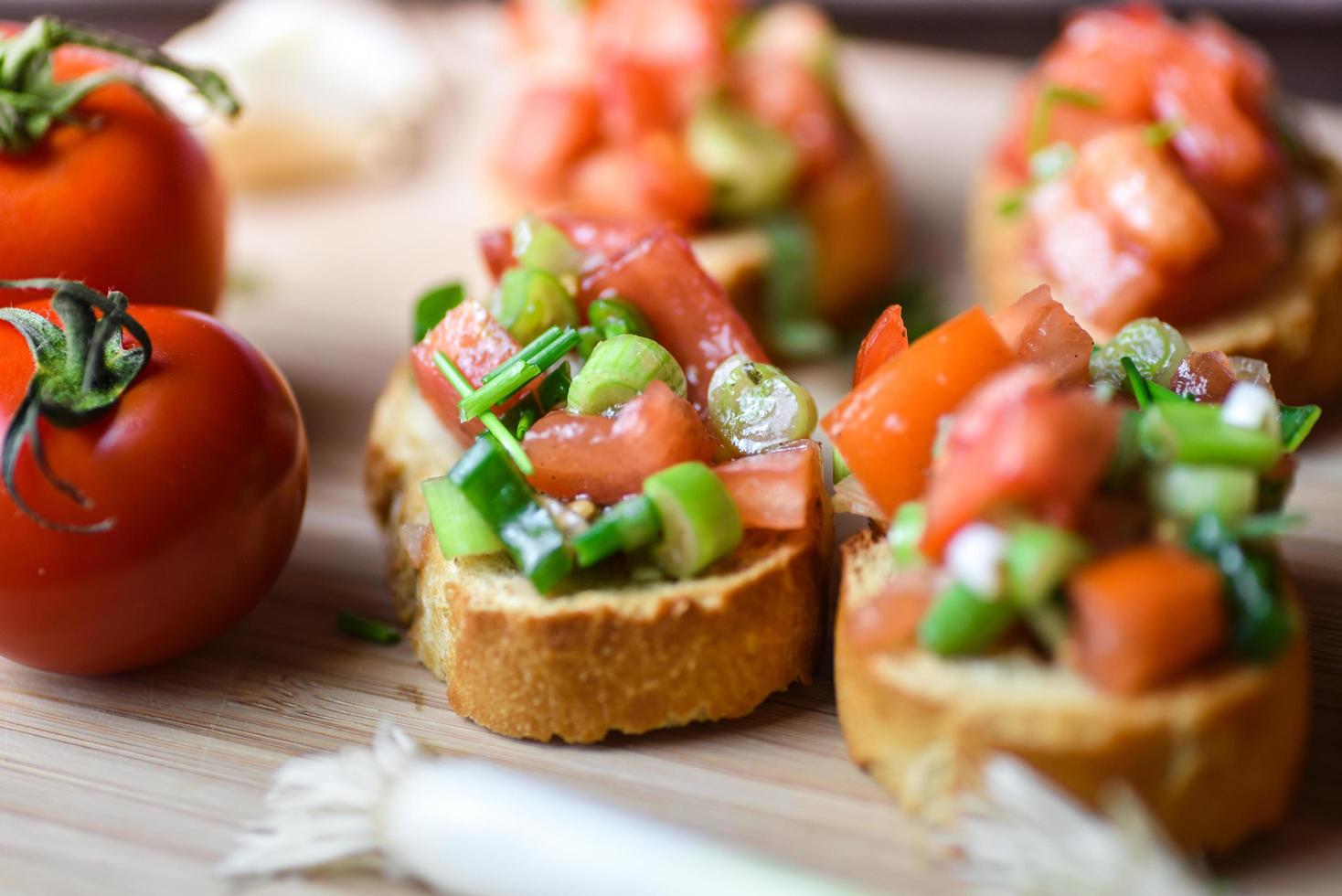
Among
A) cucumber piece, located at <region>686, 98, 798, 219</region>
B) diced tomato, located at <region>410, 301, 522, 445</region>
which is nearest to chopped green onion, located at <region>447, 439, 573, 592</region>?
diced tomato, located at <region>410, 301, 522, 445</region>

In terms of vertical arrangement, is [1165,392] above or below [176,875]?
above

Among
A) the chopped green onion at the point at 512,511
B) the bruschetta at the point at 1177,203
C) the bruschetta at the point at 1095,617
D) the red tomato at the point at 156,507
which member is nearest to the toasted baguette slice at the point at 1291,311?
the bruschetta at the point at 1177,203

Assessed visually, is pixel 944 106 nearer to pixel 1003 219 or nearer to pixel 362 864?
pixel 1003 219

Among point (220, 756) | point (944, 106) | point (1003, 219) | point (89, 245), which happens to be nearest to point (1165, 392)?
point (1003, 219)

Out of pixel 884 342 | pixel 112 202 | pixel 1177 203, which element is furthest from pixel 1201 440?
pixel 112 202

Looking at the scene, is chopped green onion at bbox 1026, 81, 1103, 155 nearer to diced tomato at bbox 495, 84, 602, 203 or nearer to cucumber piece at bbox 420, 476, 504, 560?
diced tomato at bbox 495, 84, 602, 203

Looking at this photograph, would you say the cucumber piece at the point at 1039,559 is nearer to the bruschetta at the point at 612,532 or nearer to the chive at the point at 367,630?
the bruschetta at the point at 612,532
